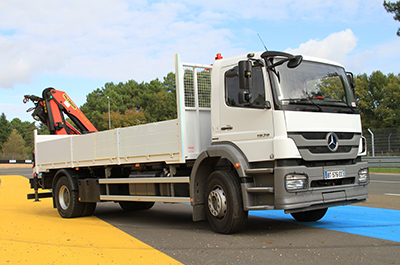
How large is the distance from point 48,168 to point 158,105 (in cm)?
4138

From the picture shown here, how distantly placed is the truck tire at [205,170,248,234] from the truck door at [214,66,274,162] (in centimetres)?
53

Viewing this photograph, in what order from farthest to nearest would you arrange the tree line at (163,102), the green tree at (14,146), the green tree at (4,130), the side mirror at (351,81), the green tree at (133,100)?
the green tree at (4,130), the green tree at (14,146), the green tree at (133,100), the tree line at (163,102), the side mirror at (351,81)

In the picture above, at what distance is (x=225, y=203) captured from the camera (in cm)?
624

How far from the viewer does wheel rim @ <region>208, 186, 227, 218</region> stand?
626 cm

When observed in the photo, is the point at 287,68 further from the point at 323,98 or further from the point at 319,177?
the point at 319,177

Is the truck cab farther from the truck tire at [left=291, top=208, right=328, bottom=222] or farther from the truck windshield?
the truck tire at [left=291, top=208, right=328, bottom=222]

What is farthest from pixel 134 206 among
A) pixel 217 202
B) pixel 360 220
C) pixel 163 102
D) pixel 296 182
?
pixel 163 102

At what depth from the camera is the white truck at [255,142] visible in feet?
18.9

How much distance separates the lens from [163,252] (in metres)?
5.44

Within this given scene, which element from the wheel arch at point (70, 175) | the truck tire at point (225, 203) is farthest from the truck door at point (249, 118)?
the wheel arch at point (70, 175)

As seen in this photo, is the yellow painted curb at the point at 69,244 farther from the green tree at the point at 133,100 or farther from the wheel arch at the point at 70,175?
the green tree at the point at 133,100

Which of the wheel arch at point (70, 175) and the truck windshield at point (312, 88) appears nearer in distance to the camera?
the truck windshield at point (312, 88)

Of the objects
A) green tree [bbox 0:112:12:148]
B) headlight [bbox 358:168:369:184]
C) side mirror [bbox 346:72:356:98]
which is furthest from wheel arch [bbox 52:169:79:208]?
green tree [bbox 0:112:12:148]

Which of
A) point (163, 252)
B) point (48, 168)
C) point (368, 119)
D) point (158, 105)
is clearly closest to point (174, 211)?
point (48, 168)
